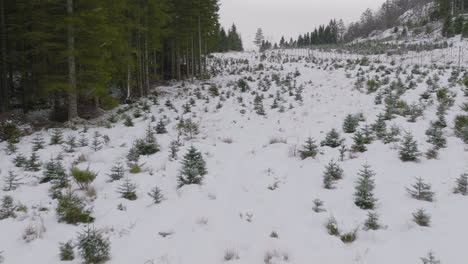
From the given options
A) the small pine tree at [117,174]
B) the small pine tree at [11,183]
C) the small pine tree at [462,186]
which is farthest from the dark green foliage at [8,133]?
the small pine tree at [462,186]

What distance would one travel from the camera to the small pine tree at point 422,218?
395 centimetres

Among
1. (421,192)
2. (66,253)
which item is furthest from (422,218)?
(66,253)

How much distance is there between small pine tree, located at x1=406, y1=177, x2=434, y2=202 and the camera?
15.2 feet

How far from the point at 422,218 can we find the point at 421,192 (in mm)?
918

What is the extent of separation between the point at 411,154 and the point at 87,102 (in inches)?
706

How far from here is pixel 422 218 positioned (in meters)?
3.99

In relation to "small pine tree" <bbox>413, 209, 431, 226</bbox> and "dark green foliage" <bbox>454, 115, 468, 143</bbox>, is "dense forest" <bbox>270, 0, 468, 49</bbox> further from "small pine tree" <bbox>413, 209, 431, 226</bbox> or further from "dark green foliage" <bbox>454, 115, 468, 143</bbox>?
"small pine tree" <bbox>413, 209, 431, 226</bbox>

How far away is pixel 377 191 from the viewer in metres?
5.08

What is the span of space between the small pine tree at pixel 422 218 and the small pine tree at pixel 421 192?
0.73 meters

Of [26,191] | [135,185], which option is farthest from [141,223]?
[26,191]

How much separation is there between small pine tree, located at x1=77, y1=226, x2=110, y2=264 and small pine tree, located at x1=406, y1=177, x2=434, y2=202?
5251 millimetres

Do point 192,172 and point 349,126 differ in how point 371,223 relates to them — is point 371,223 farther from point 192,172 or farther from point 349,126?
point 349,126

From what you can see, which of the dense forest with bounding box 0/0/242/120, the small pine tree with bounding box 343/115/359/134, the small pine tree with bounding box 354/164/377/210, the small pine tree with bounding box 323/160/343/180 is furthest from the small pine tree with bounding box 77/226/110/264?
the dense forest with bounding box 0/0/242/120

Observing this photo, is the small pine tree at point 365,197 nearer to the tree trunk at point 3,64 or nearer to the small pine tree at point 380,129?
the small pine tree at point 380,129
